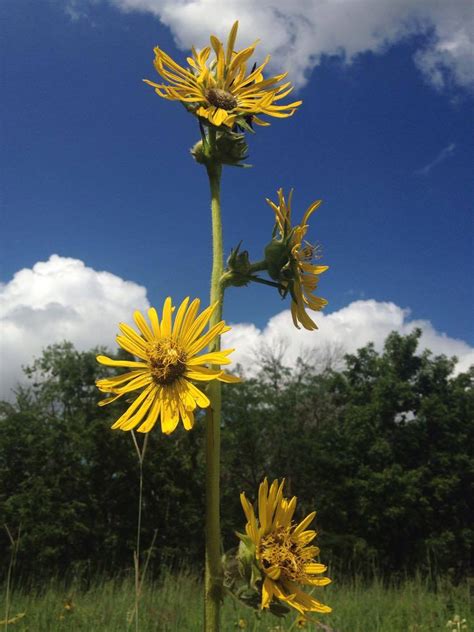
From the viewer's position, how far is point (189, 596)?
7.27 meters

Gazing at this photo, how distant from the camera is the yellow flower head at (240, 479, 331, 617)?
165cm

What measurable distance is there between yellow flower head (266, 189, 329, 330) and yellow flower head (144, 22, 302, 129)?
33 centimetres

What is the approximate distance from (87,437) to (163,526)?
5.11 metres

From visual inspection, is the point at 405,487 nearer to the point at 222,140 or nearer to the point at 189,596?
the point at 189,596

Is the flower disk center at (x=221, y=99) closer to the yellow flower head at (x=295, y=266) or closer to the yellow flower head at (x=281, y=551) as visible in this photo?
the yellow flower head at (x=295, y=266)

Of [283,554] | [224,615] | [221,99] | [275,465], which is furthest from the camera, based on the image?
[275,465]

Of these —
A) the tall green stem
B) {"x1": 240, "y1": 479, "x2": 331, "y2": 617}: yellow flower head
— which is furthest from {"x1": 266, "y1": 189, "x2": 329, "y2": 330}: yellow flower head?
{"x1": 240, "y1": 479, "x2": 331, "y2": 617}: yellow flower head

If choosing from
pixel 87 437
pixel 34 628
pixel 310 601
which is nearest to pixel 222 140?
pixel 310 601

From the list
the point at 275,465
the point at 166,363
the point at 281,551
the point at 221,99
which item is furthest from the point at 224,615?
the point at 275,465

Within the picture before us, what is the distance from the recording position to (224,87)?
81.7 inches

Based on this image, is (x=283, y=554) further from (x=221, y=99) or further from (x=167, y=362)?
(x=221, y=99)

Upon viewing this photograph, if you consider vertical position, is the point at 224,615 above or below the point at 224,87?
below

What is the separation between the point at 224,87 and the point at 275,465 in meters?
29.4

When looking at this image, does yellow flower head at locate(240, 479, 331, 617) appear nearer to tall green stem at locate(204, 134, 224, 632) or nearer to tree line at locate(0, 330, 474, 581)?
tall green stem at locate(204, 134, 224, 632)
